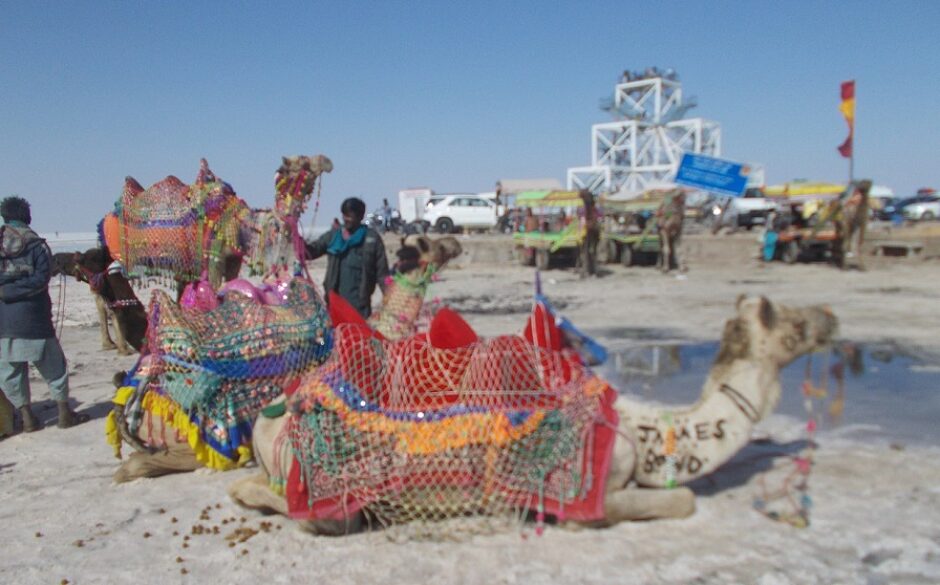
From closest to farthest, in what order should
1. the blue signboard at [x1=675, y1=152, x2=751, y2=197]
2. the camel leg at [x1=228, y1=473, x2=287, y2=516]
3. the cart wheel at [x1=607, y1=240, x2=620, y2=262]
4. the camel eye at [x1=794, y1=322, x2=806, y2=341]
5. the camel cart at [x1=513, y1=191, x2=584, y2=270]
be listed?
the camel eye at [x1=794, y1=322, x2=806, y2=341]
the camel leg at [x1=228, y1=473, x2=287, y2=516]
the blue signboard at [x1=675, y1=152, x2=751, y2=197]
the camel cart at [x1=513, y1=191, x2=584, y2=270]
the cart wheel at [x1=607, y1=240, x2=620, y2=262]

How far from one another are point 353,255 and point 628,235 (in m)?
14.8

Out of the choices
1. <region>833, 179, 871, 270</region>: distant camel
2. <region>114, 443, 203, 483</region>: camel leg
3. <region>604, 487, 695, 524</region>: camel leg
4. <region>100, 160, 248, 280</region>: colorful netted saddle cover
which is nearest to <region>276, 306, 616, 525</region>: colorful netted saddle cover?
<region>604, 487, 695, 524</region>: camel leg

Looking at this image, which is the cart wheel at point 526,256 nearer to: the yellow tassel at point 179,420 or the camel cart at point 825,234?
the camel cart at point 825,234

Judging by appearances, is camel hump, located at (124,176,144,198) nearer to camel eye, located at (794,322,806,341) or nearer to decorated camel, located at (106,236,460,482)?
decorated camel, located at (106,236,460,482)

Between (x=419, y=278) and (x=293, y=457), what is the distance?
1569 mm

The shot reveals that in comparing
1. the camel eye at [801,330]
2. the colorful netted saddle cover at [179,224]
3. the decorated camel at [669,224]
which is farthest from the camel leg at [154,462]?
the decorated camel at [669,224]

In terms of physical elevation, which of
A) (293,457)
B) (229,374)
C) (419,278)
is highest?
(419,278)

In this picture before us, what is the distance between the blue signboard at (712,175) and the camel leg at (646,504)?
15.1 metres

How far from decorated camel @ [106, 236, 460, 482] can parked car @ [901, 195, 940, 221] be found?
29.7 meters

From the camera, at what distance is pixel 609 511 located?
3473 mm

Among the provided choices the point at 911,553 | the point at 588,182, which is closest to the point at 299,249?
the point at 911,553

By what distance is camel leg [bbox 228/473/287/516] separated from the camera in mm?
3721

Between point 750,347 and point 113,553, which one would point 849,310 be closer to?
point 750,347

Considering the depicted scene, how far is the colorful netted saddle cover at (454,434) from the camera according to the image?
3.40 metres
